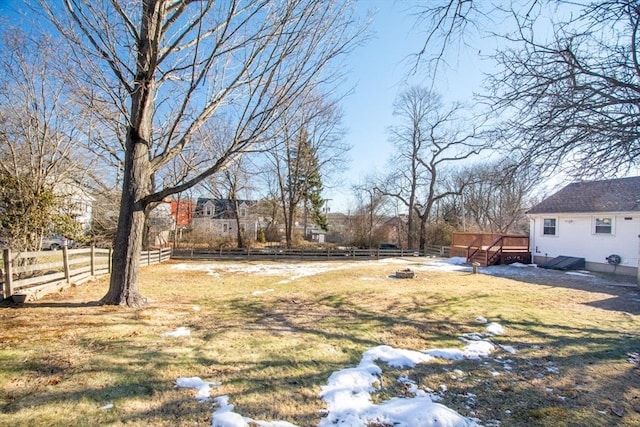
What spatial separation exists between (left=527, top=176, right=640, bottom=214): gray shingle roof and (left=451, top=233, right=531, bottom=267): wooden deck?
1.99 m

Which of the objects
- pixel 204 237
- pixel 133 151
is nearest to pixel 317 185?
pixel 204 237

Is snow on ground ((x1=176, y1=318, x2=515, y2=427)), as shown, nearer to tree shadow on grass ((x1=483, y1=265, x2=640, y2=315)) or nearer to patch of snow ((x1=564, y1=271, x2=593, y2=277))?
tree shadow on grass ((x1=483, y1=265, x2=640, y2=315))

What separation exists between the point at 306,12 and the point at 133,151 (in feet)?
12.9

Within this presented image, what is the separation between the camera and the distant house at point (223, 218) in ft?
101

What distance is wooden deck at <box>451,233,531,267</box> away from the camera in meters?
16.6

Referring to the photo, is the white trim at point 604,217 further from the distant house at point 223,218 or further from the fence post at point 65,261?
the distant house at point 223,218

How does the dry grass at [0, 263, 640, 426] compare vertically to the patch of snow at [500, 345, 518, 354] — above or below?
above

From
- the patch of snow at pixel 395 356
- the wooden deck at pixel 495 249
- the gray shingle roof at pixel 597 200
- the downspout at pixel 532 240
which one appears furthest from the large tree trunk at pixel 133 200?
the downspout at pixel 532 240

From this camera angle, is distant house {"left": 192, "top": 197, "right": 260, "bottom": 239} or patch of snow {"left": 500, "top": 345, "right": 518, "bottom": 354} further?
distant house {"left": 192, "top": 197, "right": 260, "bottom": 239}

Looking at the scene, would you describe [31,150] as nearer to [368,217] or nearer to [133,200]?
[133,200]

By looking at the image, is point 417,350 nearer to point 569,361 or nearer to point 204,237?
point 569,361

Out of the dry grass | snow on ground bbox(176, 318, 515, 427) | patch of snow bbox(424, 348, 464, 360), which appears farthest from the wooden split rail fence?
patch of snow bbox(424, 348, 464, 360)

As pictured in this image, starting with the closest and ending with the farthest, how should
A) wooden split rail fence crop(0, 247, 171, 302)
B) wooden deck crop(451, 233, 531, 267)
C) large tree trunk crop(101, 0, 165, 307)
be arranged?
large tree trunk crop(101, 0, 165, 307) < wooden split rail fence crop(0, 247, 171, 302) < wooden deck crop(451, 233, 531, 267)

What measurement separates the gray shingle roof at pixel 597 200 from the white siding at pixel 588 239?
30cm
